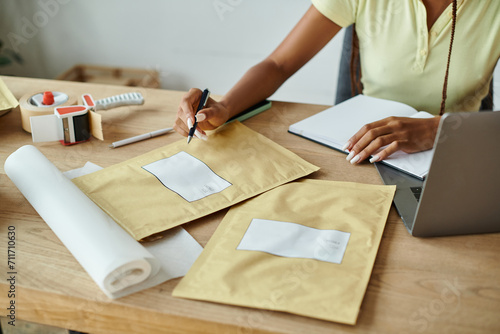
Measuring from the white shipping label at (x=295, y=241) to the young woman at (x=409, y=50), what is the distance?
0.43m

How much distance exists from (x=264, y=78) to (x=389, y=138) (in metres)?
0.39

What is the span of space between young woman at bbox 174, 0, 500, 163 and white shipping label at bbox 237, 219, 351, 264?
0.43m

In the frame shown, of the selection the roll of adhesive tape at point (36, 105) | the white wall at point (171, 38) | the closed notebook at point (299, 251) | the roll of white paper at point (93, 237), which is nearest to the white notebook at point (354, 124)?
the closed notebook at point (299, 251)

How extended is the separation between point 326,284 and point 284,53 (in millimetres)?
821

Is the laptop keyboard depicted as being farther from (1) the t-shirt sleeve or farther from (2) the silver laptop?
(1) the t-shirt sleeve

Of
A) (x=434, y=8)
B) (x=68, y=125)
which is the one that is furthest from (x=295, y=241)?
(x=434, y=8)

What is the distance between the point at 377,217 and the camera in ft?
2.59

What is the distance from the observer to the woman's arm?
1071 millimetres

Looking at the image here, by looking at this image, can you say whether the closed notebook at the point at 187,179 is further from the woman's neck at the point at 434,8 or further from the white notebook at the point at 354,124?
the woman's neck at the point at 434,8

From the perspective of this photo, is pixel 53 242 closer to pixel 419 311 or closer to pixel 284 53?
pixel 419 311

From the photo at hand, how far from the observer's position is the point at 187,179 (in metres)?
0.89

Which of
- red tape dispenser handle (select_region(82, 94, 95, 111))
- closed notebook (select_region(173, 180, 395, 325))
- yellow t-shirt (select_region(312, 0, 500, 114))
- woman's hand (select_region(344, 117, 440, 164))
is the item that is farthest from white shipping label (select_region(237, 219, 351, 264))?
yellow t-shirt (select_region(312, 0, 500, 114))

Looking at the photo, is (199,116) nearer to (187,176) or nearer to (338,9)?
(187,176)

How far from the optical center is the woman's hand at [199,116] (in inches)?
40.8
